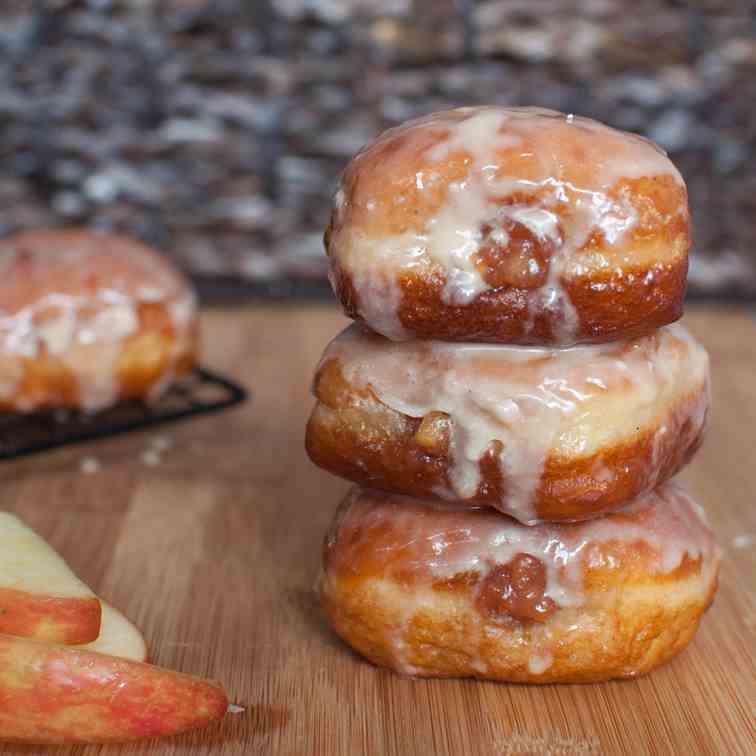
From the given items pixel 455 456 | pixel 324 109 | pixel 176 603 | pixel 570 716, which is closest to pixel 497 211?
pixel 455 456

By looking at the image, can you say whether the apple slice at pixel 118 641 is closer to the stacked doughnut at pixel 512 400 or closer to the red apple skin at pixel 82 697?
the red apple skin at pixel 82 697

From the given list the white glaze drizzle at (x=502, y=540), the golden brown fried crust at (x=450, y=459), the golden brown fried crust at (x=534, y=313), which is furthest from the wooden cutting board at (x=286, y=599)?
the golden brown fried crust at (x=534, y=313)

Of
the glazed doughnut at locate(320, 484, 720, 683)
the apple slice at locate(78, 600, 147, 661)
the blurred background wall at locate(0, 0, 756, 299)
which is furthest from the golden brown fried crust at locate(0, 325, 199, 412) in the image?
the blurred background wall at locate(0, 0, 756, 299)

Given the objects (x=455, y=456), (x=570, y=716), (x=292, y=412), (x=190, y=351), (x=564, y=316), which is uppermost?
(x=564, y=316)

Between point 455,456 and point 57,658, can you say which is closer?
point 57,658

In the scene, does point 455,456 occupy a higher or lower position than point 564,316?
lower

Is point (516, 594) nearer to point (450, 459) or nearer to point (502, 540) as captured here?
point (502, 540)

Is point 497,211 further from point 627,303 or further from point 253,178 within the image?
point 253,178
